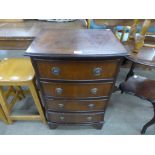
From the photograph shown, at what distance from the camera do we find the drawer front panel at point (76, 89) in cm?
100

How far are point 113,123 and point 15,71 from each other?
117cm

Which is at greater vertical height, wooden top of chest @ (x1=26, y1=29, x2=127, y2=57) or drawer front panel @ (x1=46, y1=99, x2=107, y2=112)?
wooden top of chest @ (x1=26, y1=29, x2=127, y2=57)

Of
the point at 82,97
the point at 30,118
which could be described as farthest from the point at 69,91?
the point at 30,118

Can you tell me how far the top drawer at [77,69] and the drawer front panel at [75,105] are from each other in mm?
280

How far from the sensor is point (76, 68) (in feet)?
2.93

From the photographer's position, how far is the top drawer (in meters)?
0.87

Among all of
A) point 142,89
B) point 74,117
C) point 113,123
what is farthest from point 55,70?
point 113,123

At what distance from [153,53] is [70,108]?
856 mm

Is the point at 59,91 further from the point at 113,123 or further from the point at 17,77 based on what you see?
the point at 113,123

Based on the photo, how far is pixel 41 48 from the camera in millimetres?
872

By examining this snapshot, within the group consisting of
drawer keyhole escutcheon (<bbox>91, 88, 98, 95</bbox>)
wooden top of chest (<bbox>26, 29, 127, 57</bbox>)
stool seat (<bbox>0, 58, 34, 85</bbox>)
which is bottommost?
drawer keyhole escutcheon (<bbox>91, 88, 98, 95</bbox>)

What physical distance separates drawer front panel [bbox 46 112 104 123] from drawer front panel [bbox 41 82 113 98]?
0.89 ft

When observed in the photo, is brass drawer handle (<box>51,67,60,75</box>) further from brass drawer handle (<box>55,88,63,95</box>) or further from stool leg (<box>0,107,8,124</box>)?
stool leg (<box>0,107,8,124</box>)

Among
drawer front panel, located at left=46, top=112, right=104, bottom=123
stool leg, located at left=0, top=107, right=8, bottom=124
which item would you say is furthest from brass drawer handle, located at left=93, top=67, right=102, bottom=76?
stool leg, located at left=0, top=107, right=8, bottom=124
